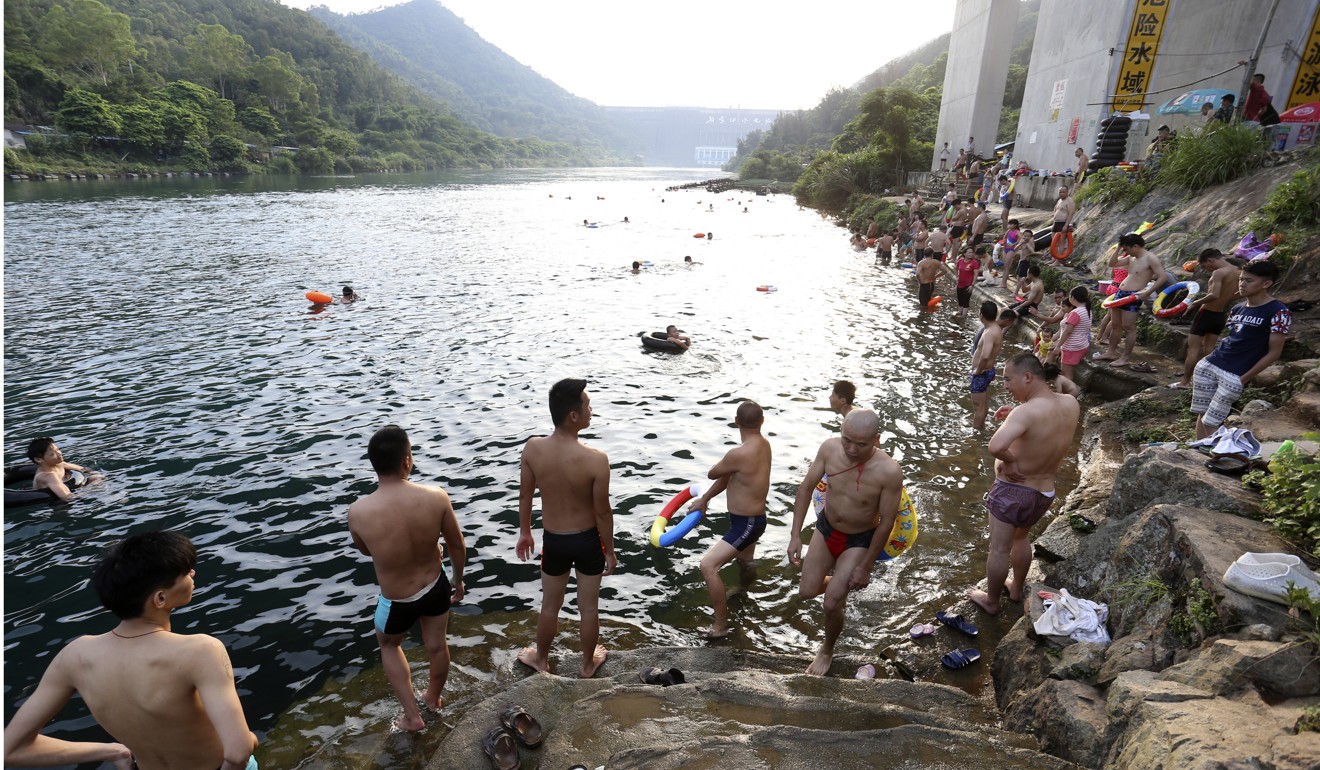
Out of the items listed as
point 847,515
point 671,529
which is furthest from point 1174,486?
point 671,529

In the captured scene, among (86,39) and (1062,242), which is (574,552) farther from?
(86,39)

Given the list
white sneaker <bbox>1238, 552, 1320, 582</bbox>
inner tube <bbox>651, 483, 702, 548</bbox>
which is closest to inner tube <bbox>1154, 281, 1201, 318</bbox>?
white sneaker <bbox>1238, 552, 1320, 582</bbox>

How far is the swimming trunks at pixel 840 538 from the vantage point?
5.26m

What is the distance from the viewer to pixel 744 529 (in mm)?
6035

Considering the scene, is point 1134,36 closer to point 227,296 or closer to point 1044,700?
point 1044,700

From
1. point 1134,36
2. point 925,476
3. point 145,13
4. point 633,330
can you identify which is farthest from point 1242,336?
point 145,13

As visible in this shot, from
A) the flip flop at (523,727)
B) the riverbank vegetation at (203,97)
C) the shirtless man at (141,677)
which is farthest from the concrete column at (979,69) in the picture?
the riverbank vegetation at (203,97)

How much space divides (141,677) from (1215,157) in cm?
1855

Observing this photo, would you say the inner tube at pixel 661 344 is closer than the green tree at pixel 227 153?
Yes

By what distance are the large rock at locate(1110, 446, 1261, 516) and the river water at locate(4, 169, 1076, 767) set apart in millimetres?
1688

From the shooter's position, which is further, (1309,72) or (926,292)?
(926,292)

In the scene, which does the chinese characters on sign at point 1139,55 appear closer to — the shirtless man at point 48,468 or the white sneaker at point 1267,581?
the white sneaker at point 1267,581

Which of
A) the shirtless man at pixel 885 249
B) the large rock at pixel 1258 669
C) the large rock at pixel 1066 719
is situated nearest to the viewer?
the large rock at pixel 1258 669

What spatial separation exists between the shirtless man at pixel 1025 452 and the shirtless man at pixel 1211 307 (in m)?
4.85
